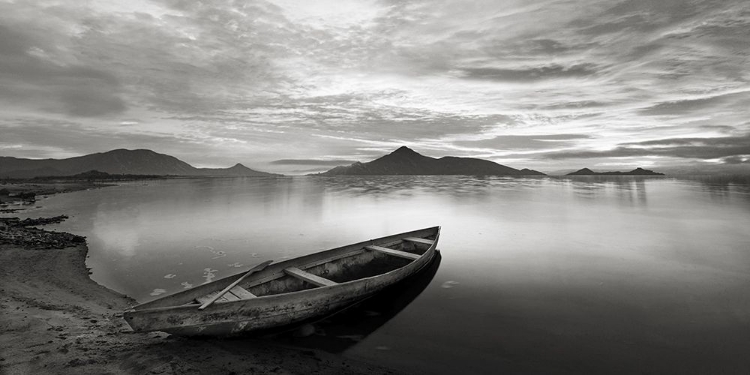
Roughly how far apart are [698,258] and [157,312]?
2150cm

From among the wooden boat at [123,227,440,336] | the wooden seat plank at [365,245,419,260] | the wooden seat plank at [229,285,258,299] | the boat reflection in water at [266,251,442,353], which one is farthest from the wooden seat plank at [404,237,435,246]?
the wooden seat plank at [229,285,258,299]

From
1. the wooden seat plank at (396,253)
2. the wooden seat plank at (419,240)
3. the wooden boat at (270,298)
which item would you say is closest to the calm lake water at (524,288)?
the wooden boat at (270,298)

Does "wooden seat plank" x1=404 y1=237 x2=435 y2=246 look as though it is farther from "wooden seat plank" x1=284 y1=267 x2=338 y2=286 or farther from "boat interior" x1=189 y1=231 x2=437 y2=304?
"wooden seat plank" x1=284 y1=267 x2=338 y2=286

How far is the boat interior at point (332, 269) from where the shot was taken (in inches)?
336

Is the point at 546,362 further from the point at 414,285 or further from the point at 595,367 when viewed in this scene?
the point at 414,285

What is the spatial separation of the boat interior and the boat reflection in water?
3.42 feet

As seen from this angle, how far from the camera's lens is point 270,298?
6.96 metres

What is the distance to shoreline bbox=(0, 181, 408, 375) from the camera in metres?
5.58

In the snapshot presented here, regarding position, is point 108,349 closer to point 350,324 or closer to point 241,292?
point 241,292

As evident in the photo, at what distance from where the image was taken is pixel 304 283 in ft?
31.1

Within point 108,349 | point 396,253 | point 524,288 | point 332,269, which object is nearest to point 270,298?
point 108,349

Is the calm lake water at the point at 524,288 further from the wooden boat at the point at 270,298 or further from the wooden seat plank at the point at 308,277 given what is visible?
the wooden seat plank at the point at 308,277

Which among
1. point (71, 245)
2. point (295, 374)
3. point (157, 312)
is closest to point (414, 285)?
point (295, 374)

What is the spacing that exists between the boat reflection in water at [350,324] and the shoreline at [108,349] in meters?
0.38
